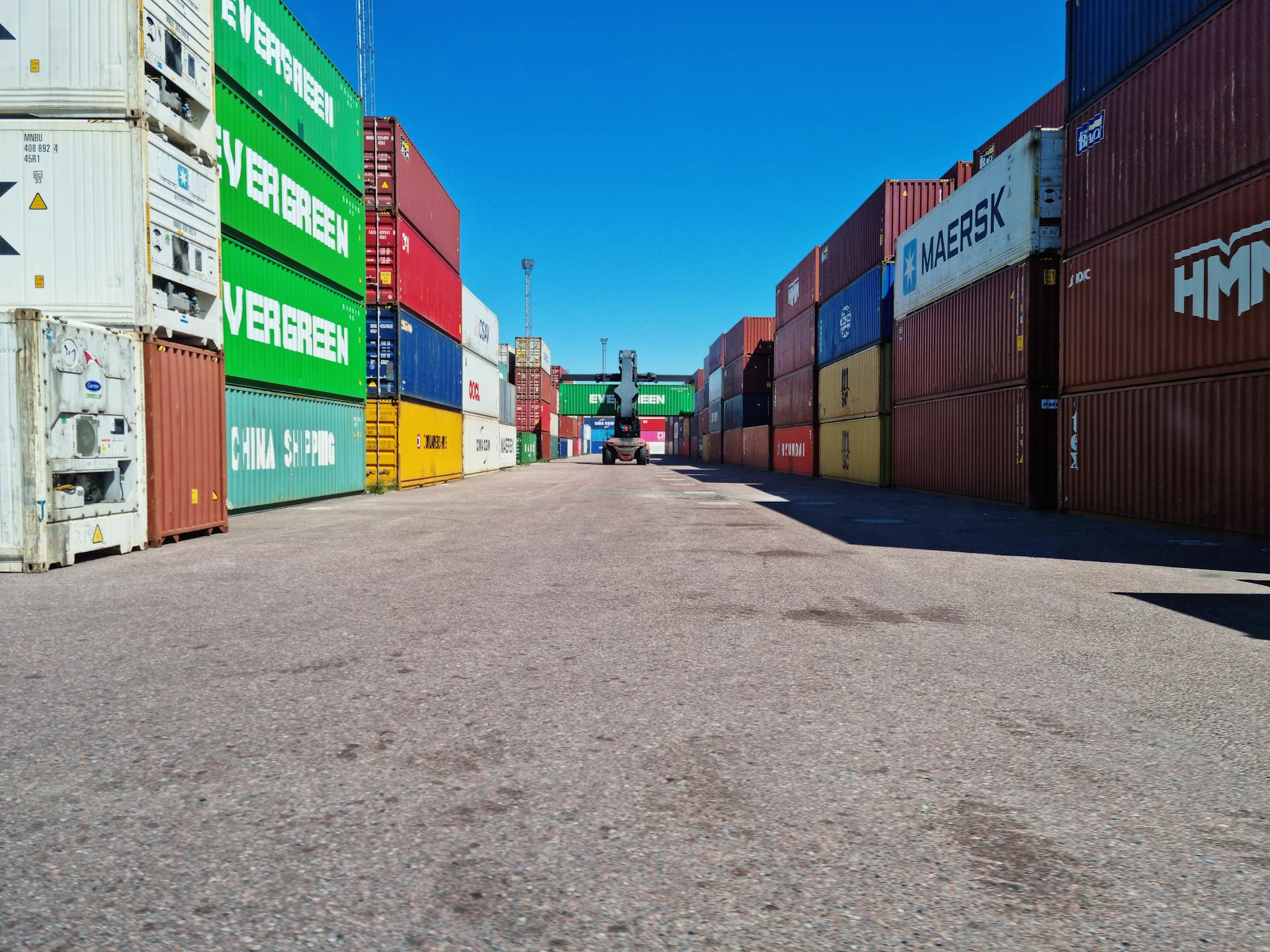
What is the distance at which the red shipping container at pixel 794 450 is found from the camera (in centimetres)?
3232

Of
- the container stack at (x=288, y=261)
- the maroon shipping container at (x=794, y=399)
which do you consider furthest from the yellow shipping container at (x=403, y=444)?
the maroon shipping container at (x=794, y=399)

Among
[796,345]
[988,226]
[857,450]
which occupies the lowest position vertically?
[857,450]

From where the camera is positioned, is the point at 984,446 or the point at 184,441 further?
the point at 984,446

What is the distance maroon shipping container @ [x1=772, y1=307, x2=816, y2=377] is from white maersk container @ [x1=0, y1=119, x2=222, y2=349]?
2563cm

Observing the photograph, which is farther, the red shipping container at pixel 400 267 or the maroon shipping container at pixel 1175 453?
the red shipping container at pixel 400 267

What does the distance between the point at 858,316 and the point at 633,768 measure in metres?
24.7

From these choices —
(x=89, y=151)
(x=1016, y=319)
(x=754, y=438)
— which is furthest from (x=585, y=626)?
(x=754, y=438)

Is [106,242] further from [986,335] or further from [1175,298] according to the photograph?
[986,335]

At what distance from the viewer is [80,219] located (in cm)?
901

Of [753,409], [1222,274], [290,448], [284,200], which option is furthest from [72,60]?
[753,409]

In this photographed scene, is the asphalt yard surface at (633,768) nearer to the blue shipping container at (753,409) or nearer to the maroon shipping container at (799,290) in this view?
the maroon shipping container at (799,290)

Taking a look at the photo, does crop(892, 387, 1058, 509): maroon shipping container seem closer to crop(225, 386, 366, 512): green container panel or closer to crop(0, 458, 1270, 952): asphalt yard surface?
crop(0, 458, 1270, 952): asphalt yard surface

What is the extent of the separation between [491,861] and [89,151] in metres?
10.2

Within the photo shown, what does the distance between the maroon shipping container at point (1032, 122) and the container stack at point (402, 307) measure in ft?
47.8
